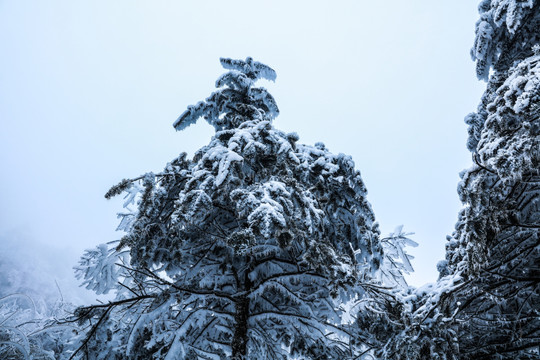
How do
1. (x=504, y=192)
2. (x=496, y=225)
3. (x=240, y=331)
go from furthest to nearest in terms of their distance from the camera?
(x=240, y=331)
(x=504, y=192)
(x=496, y=225)

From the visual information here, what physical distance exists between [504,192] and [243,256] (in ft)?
12.9

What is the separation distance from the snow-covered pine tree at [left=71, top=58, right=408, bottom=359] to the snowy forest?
0.03 metres

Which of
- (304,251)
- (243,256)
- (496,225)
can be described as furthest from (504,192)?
(243,256)

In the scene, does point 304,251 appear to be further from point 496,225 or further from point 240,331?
point 496,225

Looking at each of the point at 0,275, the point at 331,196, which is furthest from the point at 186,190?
the point at 0,275

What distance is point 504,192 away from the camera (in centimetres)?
409

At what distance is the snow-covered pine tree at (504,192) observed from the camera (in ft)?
10.5

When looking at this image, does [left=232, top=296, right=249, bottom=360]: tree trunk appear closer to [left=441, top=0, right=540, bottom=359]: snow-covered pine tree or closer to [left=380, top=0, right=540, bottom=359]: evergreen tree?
[left=380, top=0, right=540, bottom=359]: evergreen tree

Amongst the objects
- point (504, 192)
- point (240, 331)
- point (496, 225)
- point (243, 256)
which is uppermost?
point (504, 192)

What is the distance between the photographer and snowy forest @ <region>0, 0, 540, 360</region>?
3.58m

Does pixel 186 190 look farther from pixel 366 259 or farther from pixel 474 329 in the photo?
pixel 474 329

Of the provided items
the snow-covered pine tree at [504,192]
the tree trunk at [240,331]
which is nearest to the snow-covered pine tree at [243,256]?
the tree trunk at [240,331]

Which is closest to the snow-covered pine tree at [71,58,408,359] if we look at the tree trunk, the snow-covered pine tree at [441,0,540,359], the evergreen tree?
the tree trunk

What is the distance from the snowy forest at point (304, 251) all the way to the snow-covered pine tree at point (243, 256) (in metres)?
0.03
